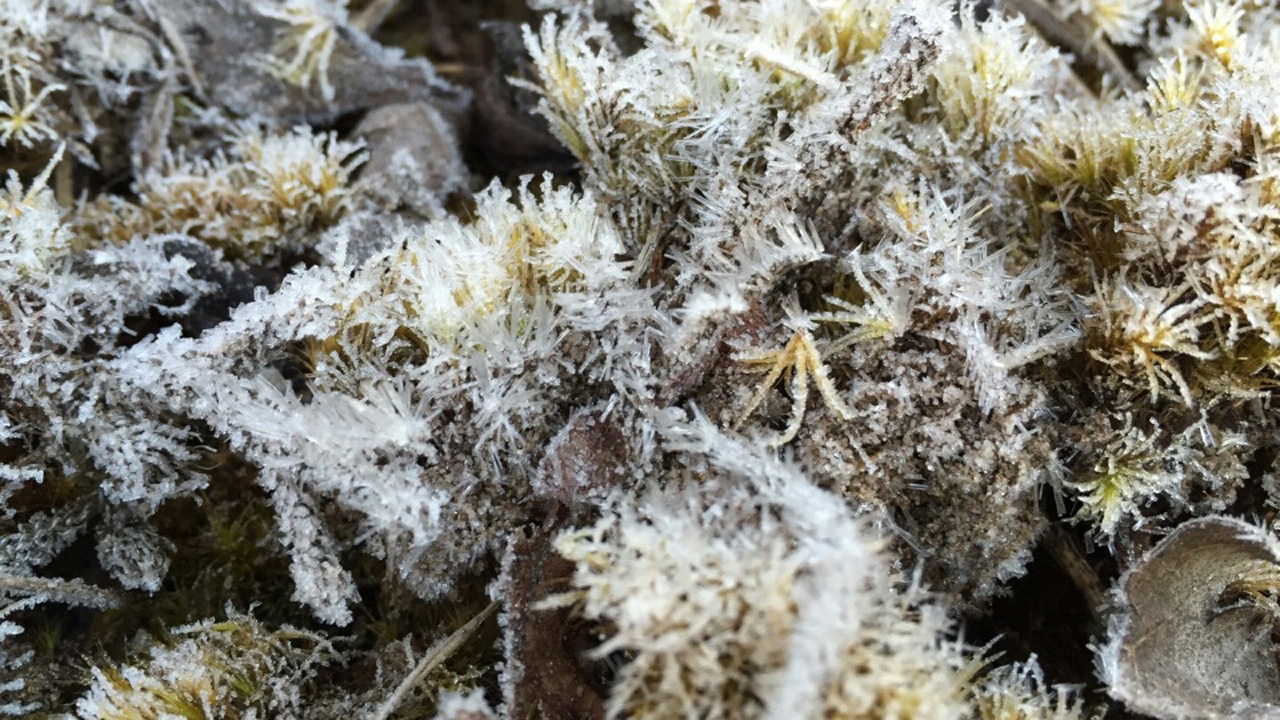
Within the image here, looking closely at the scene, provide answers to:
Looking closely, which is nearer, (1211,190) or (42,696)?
(1211,190)

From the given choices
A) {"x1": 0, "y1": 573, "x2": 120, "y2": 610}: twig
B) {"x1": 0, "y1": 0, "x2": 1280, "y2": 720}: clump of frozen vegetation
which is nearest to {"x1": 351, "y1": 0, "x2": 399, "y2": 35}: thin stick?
{"x1": 0, "y1": 0, "x2": 1280, "y2": 720}: clump of frozen vegetation

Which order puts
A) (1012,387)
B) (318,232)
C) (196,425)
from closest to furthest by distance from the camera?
1. (1012,387)
2. (196,425)
3. (318,232)

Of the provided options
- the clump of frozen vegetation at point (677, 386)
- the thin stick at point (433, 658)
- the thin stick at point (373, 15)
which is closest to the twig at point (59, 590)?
the clump of frozen vegetation at point (677, 386)

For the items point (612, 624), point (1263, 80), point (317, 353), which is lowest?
point (612, 624)

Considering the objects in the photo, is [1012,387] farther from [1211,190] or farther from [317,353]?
[317,353]

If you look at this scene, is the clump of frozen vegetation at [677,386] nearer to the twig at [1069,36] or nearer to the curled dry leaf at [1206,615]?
the curled dry leaf at [1206,615]

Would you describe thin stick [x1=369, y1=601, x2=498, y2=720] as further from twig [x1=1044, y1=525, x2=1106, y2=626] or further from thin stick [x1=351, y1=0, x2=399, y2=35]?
thin stick [x1=351, y1=0, x2=399, y2=35]

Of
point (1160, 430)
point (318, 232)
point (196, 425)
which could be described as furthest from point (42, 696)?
point (1160, 430)

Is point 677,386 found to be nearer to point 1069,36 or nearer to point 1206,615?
point 1206,615
